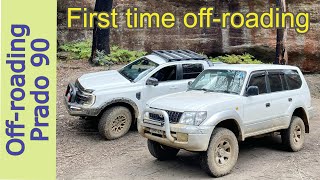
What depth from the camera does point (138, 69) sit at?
9.50m

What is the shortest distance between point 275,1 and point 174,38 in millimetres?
5534

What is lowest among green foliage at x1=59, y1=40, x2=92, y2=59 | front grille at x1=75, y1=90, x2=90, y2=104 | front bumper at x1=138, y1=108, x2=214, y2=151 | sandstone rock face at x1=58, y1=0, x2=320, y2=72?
front bumper at x1=138, y1=108, x2=214, y2=151

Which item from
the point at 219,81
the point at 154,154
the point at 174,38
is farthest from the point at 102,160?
the point at 174,38

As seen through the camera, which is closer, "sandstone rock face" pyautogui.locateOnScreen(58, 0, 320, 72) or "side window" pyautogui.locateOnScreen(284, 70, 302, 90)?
"side window" pyautogui.locateOnScreen(284, 70, 302, 90)

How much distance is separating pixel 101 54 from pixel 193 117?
10.3 m

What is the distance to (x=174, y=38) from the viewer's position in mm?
18922

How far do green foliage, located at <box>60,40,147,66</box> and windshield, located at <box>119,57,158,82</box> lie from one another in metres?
6.11

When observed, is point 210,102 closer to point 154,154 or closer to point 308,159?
point 154,154

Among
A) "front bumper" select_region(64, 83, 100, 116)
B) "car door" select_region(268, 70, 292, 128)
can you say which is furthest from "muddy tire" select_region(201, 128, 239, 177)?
Result: "front bumper" select_region(64, 83, 100, 116)

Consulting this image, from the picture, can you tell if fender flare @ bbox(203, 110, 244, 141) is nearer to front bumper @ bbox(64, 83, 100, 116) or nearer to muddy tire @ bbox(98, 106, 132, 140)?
muddy tire @ bbox(98, 106, 132, 140)

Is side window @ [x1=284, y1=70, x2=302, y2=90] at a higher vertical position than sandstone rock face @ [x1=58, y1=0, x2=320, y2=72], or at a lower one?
lower

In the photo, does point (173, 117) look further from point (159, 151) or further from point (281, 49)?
point (281, 49)

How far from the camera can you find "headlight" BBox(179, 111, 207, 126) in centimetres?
620

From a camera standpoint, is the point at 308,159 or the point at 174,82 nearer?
the point at 308,159
